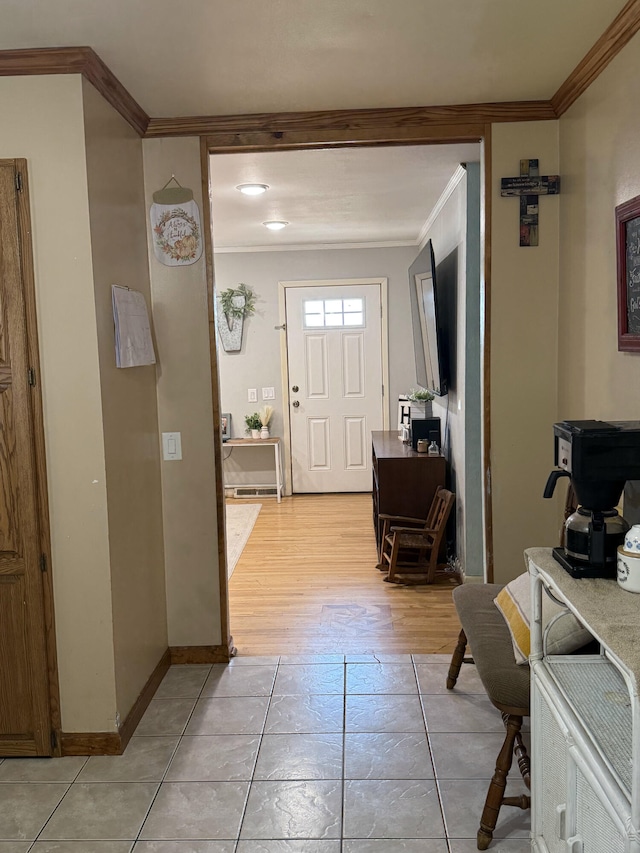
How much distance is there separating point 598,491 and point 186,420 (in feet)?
6.34

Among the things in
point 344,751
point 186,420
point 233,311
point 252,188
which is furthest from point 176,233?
point 233,311

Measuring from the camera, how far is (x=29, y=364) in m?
2.39

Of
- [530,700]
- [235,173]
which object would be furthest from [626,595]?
[235,173]

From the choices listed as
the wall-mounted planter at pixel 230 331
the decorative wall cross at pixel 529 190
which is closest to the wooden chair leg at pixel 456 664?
the decorative wall cross at pixel 529 190

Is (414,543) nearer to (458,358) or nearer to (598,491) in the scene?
(458,358)

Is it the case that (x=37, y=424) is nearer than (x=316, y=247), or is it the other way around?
(x=37, y=424)

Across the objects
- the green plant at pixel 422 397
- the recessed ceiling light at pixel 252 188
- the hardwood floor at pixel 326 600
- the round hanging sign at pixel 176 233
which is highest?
the recessed ceiling light at pixel 252 188

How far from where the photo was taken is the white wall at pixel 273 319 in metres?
7.03

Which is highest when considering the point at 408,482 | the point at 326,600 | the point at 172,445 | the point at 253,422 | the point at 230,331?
the point at 230,331

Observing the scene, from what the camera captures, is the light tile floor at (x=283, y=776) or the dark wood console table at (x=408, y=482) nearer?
the light tile floor at (x=283, y=776)

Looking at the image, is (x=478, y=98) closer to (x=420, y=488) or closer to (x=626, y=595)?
(x=626, y=595)

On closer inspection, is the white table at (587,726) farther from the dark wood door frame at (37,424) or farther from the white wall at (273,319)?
the white wall at (273,319)

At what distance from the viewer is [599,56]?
2.36m

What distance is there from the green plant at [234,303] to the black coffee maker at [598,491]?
5.68 meters
